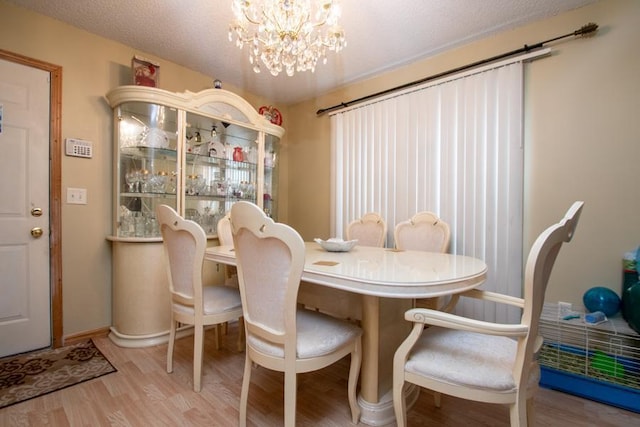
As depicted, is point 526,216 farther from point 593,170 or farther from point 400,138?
point 400,138

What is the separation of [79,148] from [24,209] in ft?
1.89

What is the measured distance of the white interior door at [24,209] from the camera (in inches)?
80.4

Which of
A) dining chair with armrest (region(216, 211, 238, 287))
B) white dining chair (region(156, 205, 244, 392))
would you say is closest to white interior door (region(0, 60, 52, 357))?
white dining chair (region(156, 205, 244, 392))

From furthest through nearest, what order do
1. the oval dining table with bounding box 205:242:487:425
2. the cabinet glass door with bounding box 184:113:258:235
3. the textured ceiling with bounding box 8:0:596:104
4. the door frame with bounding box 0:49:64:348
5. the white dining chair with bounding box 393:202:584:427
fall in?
the cabinet glass door with bounding box 184:113:258:235, the door frame with bounding box 0:49:64:348, the textured ceiling with bounding box 8:0:596:104, the oval dining table with bounding box 205:242:487:425, the white dining chair with bounding box 393:202:584:427

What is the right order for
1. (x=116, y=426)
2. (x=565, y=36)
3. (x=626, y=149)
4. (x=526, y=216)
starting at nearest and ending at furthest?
(x=116, y=426)
(x=626, y=149)
(x=565, y=36)
(x=526, y=216)

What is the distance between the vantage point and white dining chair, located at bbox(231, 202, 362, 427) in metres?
1.14

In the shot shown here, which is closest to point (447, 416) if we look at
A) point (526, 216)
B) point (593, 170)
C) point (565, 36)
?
point (526, 216)

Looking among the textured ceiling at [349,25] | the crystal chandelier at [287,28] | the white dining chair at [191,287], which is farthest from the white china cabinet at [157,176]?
the crystal chandelier at [287,28]

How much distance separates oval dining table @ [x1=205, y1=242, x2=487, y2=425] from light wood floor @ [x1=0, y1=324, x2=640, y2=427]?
0.15m

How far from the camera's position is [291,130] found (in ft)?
12.8

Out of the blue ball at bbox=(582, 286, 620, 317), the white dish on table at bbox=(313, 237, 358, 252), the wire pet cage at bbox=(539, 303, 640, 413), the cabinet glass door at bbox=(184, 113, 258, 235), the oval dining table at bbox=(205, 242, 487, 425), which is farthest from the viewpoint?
the cabinet glass door at bbox=(184, 113, 258, 235)

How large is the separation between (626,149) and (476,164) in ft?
2.79

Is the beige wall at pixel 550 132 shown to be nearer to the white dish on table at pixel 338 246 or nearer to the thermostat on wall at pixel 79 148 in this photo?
the thermostat on wall at pixel 79 148

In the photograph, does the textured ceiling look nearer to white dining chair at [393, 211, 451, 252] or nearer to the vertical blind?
the vertical blind
